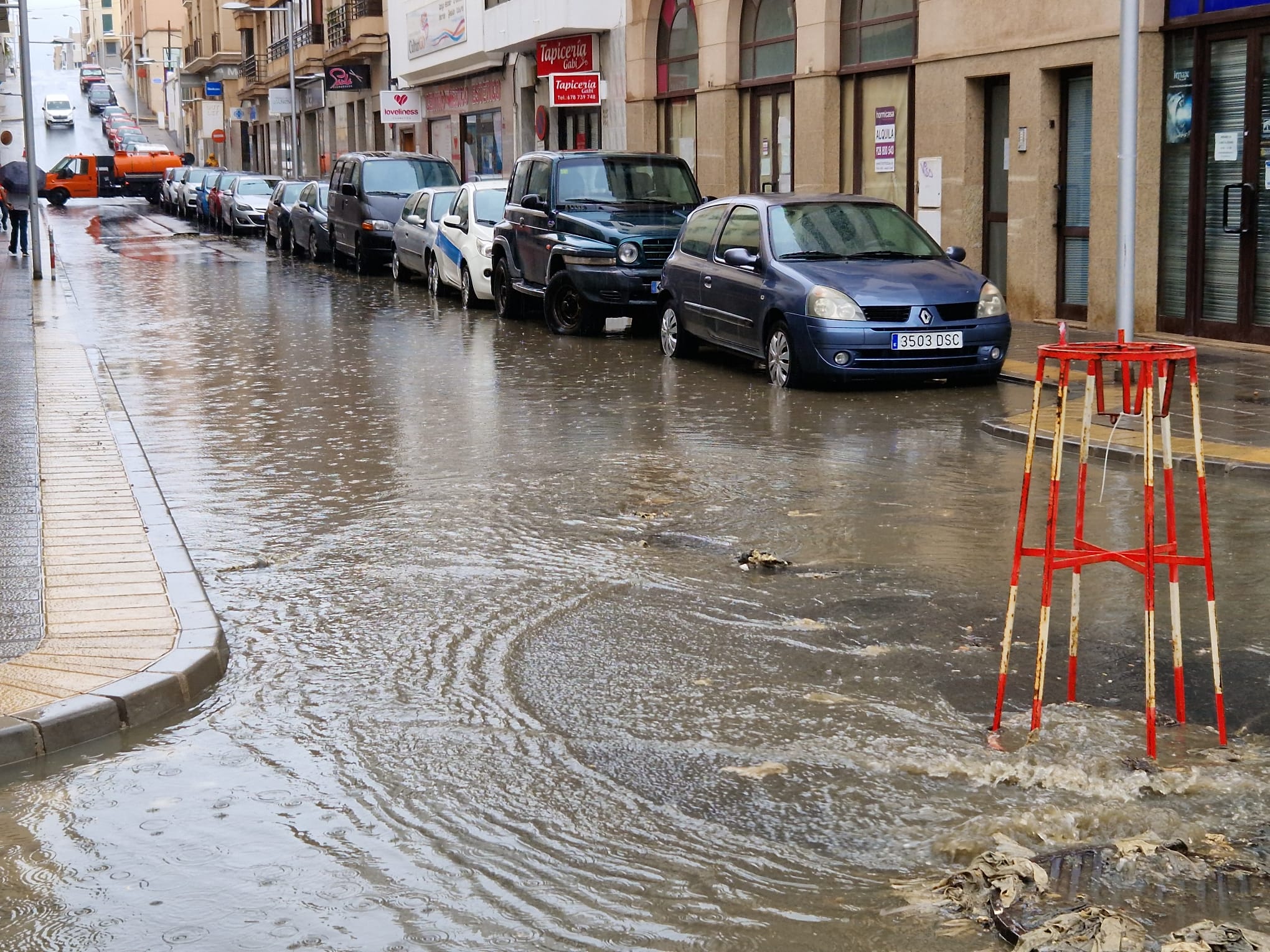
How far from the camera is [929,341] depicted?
1320cm

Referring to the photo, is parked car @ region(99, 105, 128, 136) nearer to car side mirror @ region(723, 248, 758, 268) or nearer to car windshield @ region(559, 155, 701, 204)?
car windshield @ region(559, 155, 701, 204)

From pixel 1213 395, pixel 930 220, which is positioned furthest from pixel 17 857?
pixel 930 220

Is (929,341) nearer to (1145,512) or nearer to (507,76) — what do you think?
(1145,512)

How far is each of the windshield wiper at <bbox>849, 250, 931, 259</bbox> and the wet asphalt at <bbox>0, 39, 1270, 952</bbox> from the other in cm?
316

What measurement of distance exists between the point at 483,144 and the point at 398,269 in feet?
53.9

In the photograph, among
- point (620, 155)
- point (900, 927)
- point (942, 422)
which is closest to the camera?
point (900, 927)

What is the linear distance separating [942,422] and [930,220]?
9.81m

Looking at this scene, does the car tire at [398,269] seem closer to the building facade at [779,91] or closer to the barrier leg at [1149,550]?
the building facade at [779,91]

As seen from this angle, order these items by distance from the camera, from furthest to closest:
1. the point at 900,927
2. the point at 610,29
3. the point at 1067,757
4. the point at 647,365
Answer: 1. the point at 610,29
2. the point at 647,365
3. the point at 1067,757
4. the point at 900,927

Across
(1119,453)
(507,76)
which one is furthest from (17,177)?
(1119,453)

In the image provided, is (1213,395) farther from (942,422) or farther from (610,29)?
(610,29)

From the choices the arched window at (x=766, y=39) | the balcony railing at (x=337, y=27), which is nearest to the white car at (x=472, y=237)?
the arched window at (x=766, y=39)

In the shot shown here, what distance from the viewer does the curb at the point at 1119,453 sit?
377 inches

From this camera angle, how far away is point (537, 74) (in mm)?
35625
